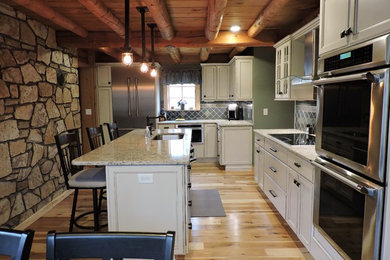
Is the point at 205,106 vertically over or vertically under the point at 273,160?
over

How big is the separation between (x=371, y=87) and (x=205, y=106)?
5224mm

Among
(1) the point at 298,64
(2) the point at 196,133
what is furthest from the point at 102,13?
(2) the point at 196,133

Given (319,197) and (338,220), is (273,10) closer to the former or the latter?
(319,197)

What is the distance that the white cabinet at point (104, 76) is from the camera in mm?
5754

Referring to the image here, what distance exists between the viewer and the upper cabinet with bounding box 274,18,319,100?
297 cm

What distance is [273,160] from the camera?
3295mm

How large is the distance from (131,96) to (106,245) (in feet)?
16.6

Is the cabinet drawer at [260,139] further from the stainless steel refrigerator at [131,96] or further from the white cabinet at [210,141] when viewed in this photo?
the stainless steel refrigerator at [131,96]

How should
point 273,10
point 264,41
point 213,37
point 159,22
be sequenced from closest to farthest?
point 273,10, point 159,22, point 213,37, point 264,41

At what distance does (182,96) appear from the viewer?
6.72 meters

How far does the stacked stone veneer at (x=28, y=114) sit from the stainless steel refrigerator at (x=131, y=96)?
4.90 feet

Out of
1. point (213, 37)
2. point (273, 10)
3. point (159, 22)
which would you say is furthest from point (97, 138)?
point (273, 10)

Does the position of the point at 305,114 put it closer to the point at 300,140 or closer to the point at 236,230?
the point at 300,140

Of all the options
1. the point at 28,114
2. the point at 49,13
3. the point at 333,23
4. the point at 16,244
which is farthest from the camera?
the point at 28,114
